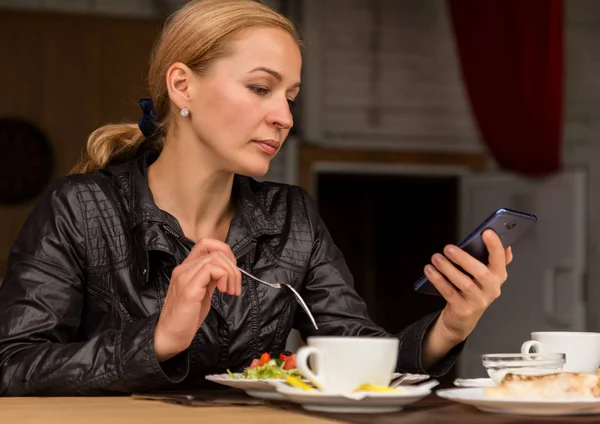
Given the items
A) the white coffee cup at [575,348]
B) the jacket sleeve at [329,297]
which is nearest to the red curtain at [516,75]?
the jacket sleeve at [329,297]

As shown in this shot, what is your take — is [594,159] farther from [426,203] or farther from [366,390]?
[366,390]

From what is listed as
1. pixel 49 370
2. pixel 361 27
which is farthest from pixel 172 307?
pixel 361 27

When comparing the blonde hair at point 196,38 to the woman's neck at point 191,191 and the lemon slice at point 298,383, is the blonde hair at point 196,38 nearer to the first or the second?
the woman's neck at point 191,191

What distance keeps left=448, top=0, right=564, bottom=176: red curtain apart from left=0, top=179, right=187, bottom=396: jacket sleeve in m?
3.58

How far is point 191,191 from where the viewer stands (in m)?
2.25

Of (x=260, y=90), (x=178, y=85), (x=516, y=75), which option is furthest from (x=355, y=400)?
(x=516, y=75)

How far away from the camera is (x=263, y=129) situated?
6.95 feet

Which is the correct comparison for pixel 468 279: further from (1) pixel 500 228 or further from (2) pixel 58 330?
(2) pixel 58 330

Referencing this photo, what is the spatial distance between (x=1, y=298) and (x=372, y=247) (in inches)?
219

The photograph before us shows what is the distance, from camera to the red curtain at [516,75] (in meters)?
5.27

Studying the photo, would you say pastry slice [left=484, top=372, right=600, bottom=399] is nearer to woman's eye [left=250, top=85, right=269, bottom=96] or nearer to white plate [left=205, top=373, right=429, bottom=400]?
white plate [left=205, top=373, right=429, bottom=400]

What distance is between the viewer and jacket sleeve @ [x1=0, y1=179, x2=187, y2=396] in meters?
1.79

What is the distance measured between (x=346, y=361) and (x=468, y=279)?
18.9 inches

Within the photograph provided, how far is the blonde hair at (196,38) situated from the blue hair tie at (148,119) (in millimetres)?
15
